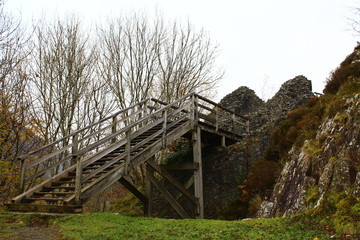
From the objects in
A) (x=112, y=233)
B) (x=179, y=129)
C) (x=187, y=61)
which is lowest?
(x=112, y=233)

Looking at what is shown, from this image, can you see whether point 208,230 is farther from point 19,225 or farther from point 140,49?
point 140,49

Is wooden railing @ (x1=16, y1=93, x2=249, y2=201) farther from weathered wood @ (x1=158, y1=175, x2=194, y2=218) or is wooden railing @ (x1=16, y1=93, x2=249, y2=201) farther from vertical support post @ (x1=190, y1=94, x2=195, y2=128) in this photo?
weathered wood @ (x1=158, y1=175, x2=194, y2=218)

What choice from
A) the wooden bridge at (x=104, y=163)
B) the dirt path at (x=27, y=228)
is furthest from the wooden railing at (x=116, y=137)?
the dirt path at (x=27, y=228)

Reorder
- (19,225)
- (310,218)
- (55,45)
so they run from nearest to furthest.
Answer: (310,218) → (19,225) → (55,45)

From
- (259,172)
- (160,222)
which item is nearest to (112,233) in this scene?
(160,222)

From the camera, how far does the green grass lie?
5.34m

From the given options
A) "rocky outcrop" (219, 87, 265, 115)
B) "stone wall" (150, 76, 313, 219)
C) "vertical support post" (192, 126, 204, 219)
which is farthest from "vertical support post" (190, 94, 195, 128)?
"rocky outcrop" (219, 87, 265, 115)

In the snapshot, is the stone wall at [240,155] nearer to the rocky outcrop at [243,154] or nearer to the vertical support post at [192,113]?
the rocky outcrop at [243,154]

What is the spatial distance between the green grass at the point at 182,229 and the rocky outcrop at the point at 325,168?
0.87m

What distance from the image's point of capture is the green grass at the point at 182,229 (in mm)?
5340

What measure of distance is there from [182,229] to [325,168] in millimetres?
3562

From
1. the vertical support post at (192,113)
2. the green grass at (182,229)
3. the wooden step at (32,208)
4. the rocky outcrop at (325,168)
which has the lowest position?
the green grass at (182,229)

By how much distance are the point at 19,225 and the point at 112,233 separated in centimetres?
267

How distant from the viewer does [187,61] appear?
18531 millimetres
